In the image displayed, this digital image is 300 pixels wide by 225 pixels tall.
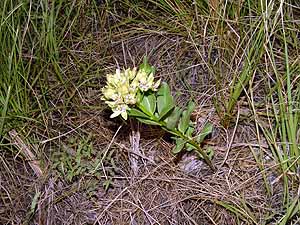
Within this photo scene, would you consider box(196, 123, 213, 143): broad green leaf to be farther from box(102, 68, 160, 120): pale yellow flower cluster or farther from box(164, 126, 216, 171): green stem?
box(102, 68, 160, 120): pale yellow flower cluster

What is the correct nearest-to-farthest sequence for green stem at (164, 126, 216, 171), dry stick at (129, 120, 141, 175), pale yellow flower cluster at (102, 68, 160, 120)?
pale yellow flower cluster at (102, 68, 160, 120), green stem at (164, 126, 216, 171), dry stick at (129, 120, 141, 175)

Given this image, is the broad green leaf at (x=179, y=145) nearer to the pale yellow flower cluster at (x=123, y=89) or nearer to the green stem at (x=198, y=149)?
the green stem at (x=198, y=149)

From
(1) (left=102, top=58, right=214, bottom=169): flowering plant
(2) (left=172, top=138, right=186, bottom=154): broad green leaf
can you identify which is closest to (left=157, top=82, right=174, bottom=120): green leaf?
(1) (left=102, top=58, right=214, bottom=169): flowering plant

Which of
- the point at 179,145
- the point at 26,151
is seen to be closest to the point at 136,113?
the point at 179,145

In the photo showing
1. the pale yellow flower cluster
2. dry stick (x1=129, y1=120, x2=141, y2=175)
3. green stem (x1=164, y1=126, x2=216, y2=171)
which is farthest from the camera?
dry stick (x1=129, y1=120, x2=141, y2=175)

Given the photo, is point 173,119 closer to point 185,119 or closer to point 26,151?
point 185,119

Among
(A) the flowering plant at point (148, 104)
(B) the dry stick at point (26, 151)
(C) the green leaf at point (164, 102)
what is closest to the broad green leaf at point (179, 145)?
(A) the flowering plant at point (148, 104)
